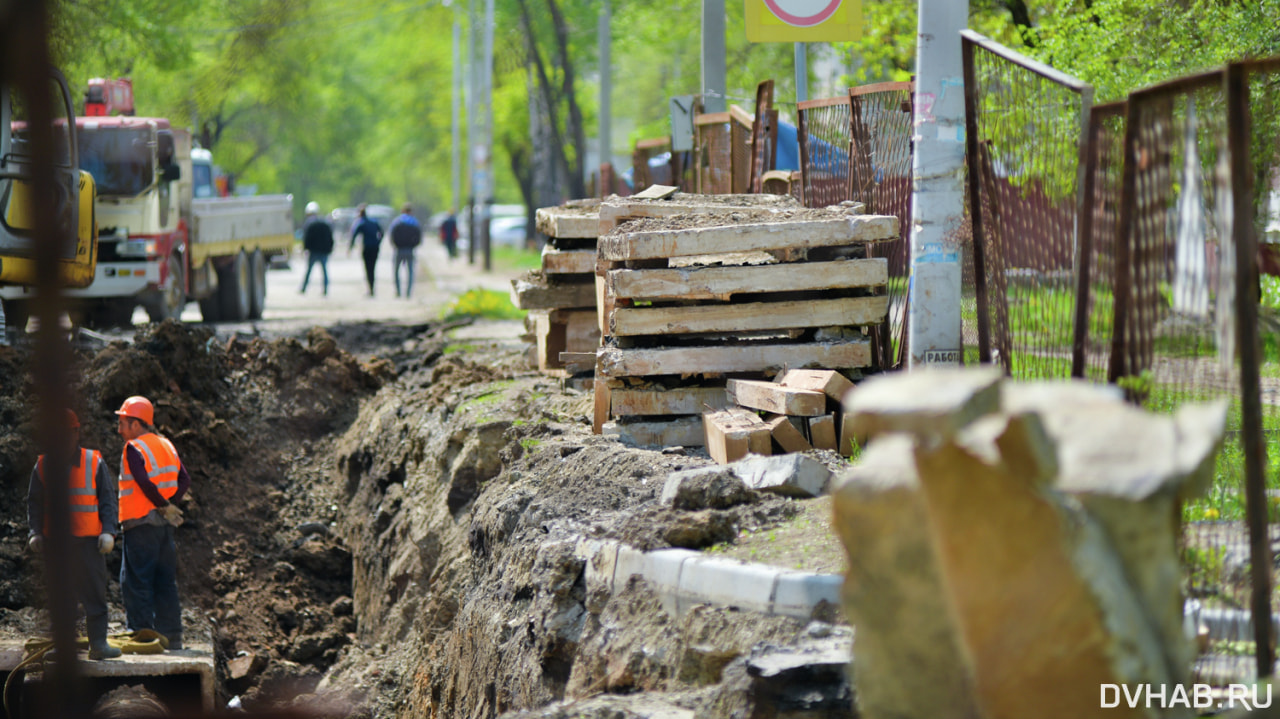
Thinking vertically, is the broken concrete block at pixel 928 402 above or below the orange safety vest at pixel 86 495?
above

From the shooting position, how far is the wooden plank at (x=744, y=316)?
703 centimetres

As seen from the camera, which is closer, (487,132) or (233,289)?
(233,289)

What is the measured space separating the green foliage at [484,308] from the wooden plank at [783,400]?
11352 millimetres

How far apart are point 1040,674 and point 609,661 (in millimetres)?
2400

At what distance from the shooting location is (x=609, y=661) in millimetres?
4902

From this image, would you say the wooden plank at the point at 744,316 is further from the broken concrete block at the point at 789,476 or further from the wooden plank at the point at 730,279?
the broken concrete block at the point at 789,476

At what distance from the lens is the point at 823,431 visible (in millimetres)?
6512

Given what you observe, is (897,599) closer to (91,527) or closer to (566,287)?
(91,527)

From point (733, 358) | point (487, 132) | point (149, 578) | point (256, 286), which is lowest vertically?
point (149, 578)

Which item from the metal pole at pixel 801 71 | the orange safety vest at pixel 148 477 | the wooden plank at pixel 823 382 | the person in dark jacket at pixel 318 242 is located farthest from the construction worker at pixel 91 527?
the person in dark jacket at pixel 318 242

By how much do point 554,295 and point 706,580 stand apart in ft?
16.3

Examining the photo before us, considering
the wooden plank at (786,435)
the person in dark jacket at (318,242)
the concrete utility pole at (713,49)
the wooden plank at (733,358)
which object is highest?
the concrete utility pole at (713,49)

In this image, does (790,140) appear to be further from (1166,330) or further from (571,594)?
(1166,330)

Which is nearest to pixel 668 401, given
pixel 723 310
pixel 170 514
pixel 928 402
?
pixel 723 310
